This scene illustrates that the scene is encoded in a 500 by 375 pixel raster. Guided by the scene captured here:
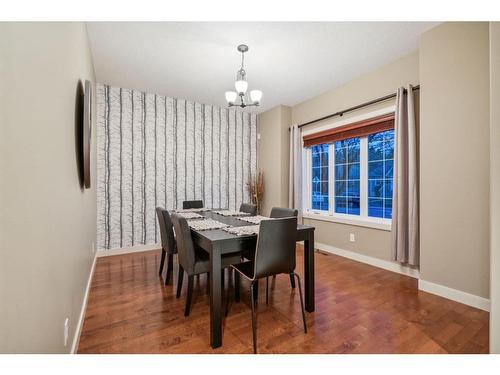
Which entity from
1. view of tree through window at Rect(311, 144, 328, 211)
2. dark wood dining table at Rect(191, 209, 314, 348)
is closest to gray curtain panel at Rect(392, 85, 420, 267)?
view of tree through window at Rect(311, 144, 328, 211)

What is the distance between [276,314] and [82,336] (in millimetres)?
1487

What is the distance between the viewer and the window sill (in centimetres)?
318

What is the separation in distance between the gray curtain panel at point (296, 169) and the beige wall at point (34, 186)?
3502 mm

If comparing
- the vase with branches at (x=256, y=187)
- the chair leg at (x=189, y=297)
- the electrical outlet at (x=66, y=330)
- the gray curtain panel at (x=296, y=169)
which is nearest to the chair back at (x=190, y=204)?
the vase with branches at (x=256, y=187)

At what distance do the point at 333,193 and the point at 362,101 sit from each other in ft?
4.89

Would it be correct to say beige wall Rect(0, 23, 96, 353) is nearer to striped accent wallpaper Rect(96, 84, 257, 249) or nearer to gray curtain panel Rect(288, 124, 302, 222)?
striped accent wallpaper Rect(96, 84, 257, 249)

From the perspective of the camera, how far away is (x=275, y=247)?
5.69 ft

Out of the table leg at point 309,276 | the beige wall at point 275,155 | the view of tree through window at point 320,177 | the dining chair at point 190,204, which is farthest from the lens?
the beige wall at point 275,155

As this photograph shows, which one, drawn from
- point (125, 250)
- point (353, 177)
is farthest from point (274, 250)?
point (125, 250)

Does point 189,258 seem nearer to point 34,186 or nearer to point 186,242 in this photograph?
point 186,242

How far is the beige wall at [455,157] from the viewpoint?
6.84 ft

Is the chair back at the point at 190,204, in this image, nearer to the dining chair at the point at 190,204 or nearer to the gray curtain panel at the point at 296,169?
the dining chair at the point at 190,204

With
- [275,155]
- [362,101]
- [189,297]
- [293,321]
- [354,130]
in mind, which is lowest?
[293,321]

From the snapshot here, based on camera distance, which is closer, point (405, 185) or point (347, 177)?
point (405, 185)
